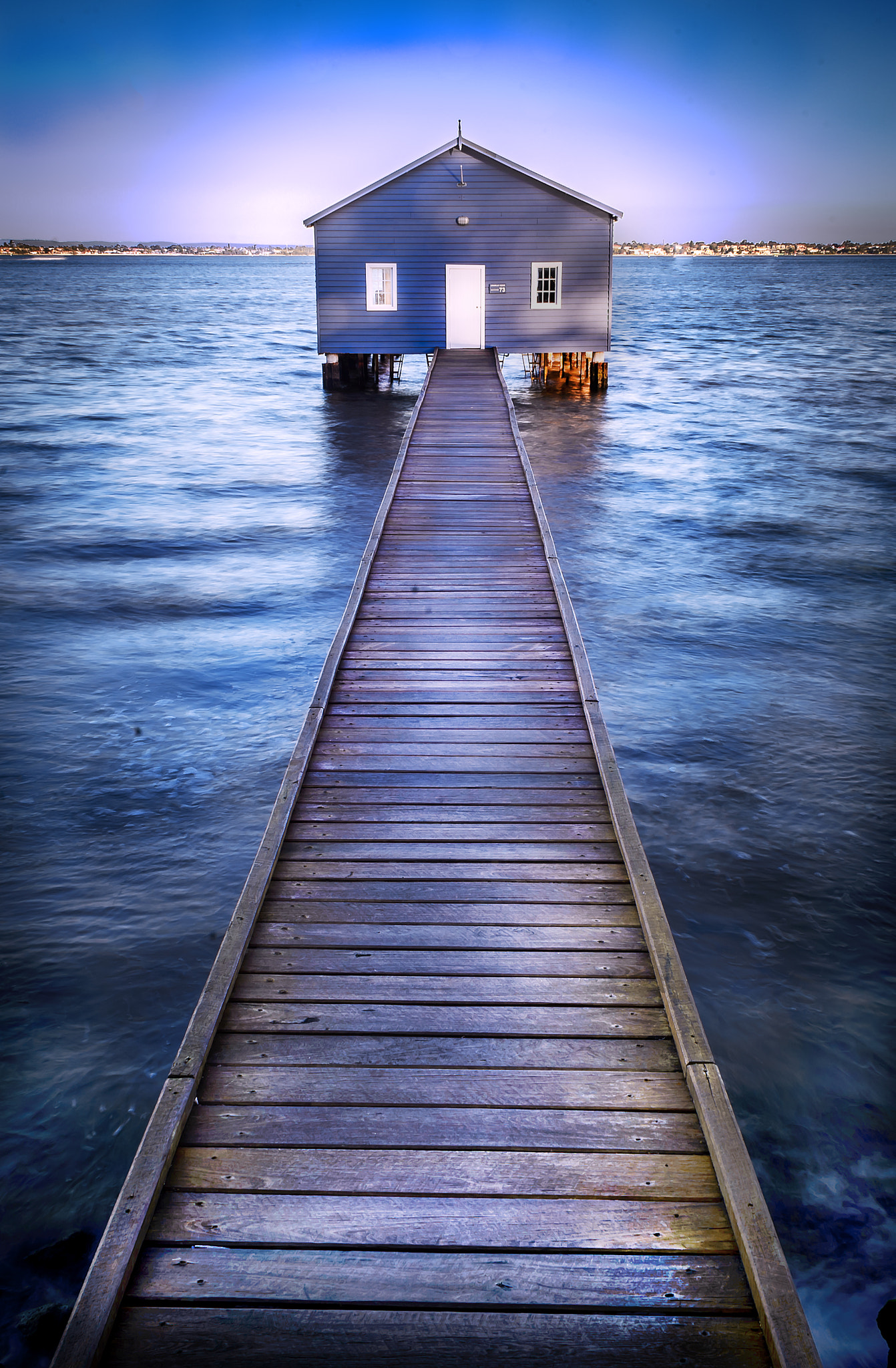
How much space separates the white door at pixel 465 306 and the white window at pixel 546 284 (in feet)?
4.30

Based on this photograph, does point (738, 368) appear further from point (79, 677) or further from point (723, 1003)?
point (723, 1003)

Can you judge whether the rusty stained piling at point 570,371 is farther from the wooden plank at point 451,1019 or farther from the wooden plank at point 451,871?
the wooden plank at point 451,1019

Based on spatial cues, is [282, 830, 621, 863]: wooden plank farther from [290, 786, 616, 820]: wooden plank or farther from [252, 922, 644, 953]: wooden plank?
[252, 922, 644, 953]: wooden plank

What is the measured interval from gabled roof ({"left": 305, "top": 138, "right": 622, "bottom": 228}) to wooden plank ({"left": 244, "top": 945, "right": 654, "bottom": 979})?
75.3ft

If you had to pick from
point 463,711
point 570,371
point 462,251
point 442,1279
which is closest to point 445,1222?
point 442,1279

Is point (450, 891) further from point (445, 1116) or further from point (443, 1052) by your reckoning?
point (445, 1116)

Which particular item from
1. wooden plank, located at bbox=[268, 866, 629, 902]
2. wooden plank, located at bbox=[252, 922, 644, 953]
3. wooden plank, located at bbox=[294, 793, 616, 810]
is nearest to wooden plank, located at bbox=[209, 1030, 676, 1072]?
wooden plank, located at bbox=[252, 922, 644, 953]

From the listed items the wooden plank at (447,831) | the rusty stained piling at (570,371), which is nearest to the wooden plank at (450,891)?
the wooden plank at (447,831)

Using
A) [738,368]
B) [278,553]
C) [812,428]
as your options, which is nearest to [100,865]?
[278,553]

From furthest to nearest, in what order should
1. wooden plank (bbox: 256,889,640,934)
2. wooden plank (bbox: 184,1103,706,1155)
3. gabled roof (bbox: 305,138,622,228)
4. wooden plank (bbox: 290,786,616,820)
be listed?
gabled roof (bbox: 305,138,622,228)
wooden plank (bbox: 290,786,616,820)
wooden plank (bbox: 256,889,640,934)
wooden plank (bbox: 184,1103,706,1155)

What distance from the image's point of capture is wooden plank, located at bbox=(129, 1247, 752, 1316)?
9.96 feet

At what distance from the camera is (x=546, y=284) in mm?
25125

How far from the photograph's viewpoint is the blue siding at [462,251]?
78.9 feet

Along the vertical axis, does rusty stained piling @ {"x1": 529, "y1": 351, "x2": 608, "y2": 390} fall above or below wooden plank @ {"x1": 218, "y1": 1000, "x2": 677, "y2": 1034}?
above
